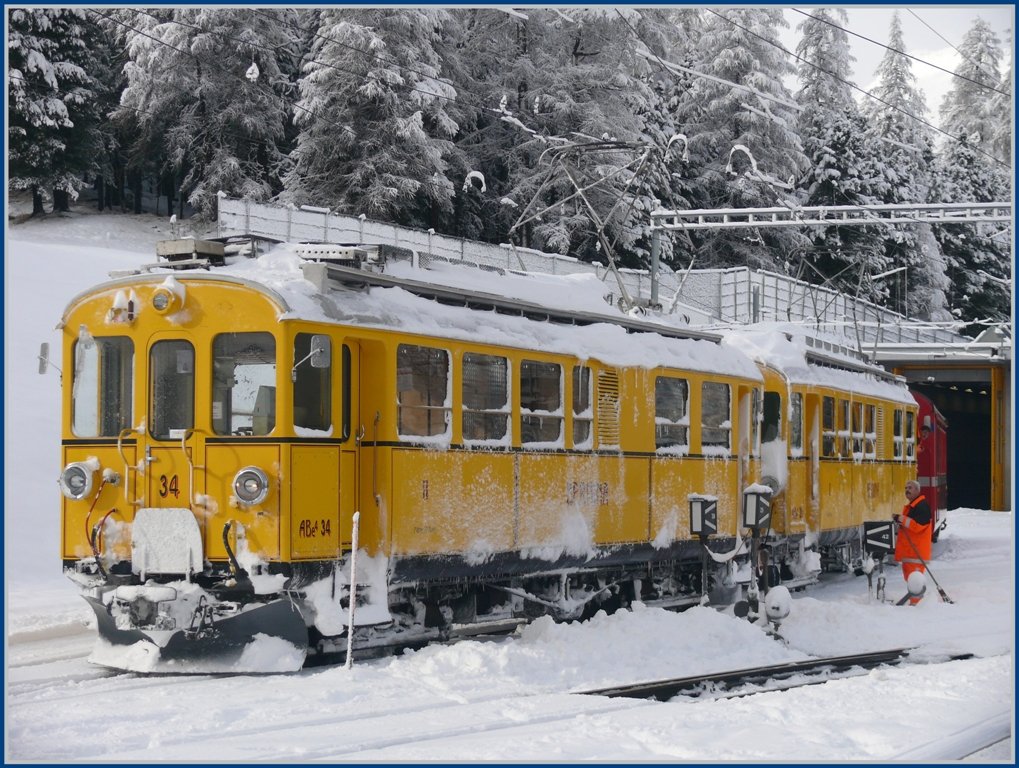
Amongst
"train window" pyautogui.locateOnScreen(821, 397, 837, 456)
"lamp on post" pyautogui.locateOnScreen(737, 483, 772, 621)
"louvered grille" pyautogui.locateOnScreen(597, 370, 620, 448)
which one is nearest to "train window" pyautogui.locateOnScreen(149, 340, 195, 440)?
"louvered grille" pyautogui.locateOnScreen(597, 370, 620, 448)

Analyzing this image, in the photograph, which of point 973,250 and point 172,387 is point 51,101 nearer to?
point 172,387

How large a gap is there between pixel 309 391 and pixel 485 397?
2114 mm

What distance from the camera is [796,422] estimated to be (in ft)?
63.5

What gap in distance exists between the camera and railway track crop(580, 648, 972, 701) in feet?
36.4

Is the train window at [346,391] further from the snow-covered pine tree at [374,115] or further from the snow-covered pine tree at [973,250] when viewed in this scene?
the snow-covered pine tree at [973,250]

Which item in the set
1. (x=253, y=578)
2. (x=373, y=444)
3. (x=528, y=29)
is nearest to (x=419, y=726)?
(x=253, y=578)

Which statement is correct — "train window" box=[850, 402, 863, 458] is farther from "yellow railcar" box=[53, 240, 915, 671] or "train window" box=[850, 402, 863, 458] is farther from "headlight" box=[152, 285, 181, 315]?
"headlight" box=[152, 285, 181, 315]

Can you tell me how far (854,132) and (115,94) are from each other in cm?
3112

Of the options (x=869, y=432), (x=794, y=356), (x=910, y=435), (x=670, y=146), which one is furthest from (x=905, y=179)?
(x=794, y=356)

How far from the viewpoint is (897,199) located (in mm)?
62906

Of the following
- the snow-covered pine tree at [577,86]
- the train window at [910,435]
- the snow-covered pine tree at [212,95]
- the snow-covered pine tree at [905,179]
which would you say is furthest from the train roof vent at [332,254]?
the snow-covered pine tree at [905,179]

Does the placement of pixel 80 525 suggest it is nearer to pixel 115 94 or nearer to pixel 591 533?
pixel 591 533

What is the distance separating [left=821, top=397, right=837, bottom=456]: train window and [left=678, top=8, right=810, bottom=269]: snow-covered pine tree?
32.4 m

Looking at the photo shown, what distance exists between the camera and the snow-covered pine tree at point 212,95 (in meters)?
38.7
